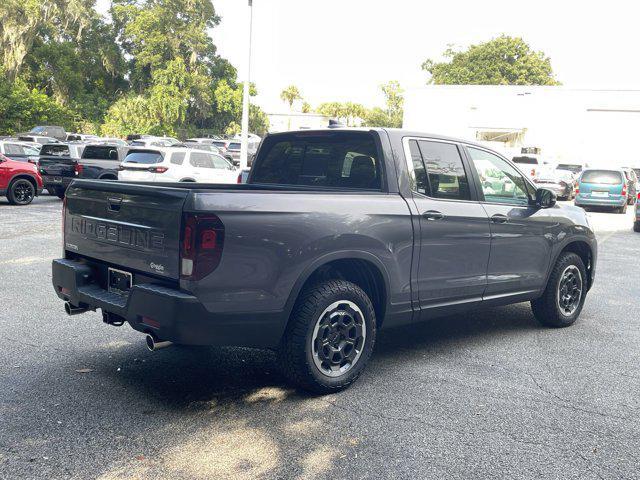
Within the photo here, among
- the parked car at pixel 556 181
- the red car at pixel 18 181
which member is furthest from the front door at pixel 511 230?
the parked car at pixel 556 181

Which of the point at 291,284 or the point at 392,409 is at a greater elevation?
the point at 291,284

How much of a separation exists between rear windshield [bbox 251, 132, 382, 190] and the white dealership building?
128 feet

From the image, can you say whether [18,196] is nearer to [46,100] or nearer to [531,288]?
[531,288]

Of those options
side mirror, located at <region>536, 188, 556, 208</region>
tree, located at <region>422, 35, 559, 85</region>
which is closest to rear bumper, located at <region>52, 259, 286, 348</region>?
side mirror, located at <region>536, 188, 556, 208</region>

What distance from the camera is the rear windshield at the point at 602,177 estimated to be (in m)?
22.2

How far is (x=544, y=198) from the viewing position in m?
5.98

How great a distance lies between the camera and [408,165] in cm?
501

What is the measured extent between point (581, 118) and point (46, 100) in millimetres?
36938

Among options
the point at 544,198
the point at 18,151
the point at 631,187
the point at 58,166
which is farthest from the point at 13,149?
the point at 631,187

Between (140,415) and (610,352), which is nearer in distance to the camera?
(140,415)

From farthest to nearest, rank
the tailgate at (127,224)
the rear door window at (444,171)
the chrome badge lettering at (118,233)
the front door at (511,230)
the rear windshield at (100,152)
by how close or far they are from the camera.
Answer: the rear windshield at (100,152)
the front door at (511,230)
the rear door window at (444,171)
the chrome badge lettering at (118,233)
the tailgate at (127,224)

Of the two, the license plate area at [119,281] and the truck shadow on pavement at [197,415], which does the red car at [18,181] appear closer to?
the truck shadow on pavement at [197,415]

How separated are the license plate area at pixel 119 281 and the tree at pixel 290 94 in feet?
336

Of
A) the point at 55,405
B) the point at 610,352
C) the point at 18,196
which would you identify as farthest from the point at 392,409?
the point at 18,196
